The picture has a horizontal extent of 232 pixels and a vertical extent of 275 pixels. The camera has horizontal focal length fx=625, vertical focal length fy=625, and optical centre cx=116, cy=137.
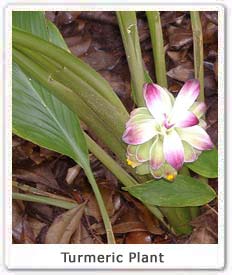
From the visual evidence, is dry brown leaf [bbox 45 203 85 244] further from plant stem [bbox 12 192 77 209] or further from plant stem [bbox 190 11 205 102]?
plant stem [bbox 190 11 205 102]

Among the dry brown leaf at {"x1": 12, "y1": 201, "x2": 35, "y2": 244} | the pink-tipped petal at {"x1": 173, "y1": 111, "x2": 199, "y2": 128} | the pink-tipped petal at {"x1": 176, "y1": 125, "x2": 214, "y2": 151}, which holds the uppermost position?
the pink-tipped petal at {"x1": 173, "y1": 111, "x2": 199, "y2": 128}

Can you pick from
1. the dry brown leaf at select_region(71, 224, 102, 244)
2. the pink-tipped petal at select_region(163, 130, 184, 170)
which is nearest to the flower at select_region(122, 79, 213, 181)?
the pink-tipped petal at select_region(163, 130, 184, 170)

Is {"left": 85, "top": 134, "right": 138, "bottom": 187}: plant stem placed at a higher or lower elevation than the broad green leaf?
lower

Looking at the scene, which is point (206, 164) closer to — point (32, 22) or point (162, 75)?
point (162, 75)

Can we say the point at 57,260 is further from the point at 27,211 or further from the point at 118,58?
the point at 118,58

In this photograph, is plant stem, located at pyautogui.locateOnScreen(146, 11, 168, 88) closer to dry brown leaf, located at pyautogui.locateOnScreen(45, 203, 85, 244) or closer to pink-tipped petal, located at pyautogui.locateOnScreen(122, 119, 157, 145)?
pink-tipped petal, located at pyautogui.locateOnScreen(122, 119, 157, 145)
